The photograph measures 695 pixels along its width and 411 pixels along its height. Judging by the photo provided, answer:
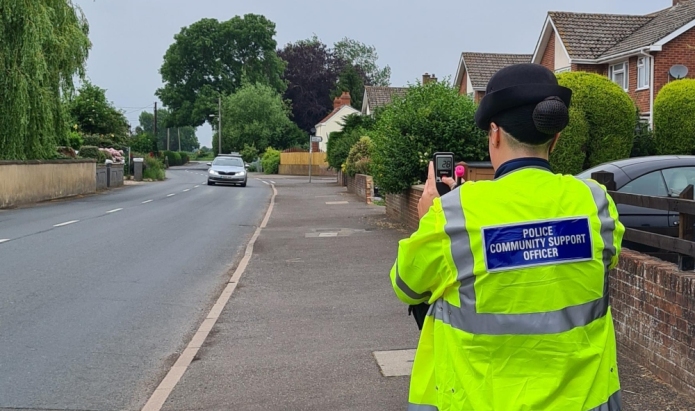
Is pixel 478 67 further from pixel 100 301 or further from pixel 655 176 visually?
pixel 100 301

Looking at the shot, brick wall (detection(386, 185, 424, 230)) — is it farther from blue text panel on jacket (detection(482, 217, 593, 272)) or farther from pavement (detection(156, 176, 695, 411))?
blue text panel on jacket (detection(482, 217, 593, 272))

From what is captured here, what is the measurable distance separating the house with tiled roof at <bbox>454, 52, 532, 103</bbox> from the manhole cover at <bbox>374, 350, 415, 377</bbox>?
3659cm

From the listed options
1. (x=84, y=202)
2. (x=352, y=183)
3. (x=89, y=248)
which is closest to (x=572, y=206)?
(x=89, y=248)

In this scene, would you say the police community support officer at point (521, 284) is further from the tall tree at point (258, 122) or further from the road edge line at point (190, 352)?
the tall tree at point (258, 122)

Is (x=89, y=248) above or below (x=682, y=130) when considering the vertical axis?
below

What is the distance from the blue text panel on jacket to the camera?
7.10 ft

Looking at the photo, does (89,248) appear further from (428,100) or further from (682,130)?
(682,130)

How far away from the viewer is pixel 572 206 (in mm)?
2250

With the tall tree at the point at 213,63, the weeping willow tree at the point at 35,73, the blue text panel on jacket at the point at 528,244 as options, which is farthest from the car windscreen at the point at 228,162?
the tall tree at the point at 213,63

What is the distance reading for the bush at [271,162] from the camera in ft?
244

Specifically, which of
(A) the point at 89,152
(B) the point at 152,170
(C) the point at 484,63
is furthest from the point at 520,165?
(B) the point at 152,170

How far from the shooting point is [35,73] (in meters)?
26.6

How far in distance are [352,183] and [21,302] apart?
24812 millimetres

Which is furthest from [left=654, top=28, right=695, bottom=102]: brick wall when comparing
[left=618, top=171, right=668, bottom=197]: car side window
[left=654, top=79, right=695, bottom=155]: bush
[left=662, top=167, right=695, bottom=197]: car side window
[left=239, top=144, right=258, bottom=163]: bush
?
[left=239, top=144, right=258, bottom=163]: bush
